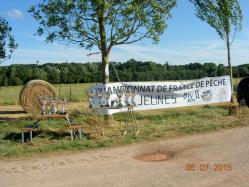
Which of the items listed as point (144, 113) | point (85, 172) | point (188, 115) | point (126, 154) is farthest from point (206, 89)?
point (85, 172)

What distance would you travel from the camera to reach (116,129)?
12664mm

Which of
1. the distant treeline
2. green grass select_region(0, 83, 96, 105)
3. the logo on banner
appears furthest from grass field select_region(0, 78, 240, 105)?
the logo on banner

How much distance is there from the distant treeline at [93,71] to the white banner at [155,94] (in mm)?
17658

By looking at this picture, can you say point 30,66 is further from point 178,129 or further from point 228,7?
point 178,129

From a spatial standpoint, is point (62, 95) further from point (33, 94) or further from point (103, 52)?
point (103, 52)

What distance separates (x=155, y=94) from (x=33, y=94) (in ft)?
19.1

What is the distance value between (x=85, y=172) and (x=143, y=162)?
134 centimetres

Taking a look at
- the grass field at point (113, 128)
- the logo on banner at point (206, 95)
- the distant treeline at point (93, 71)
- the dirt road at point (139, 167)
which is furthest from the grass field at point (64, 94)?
the dirt road at point (139, 167)

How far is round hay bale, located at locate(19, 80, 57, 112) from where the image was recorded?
1747 centimetres

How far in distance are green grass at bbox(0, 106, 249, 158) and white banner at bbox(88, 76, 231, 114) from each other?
1.78 ft

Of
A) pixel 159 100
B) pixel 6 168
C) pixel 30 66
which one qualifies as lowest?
pixel 6 168

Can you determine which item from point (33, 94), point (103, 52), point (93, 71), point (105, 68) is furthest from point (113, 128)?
point (93, 71)

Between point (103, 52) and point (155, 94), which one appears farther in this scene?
point (155, 94)

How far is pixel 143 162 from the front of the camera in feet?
28.0
